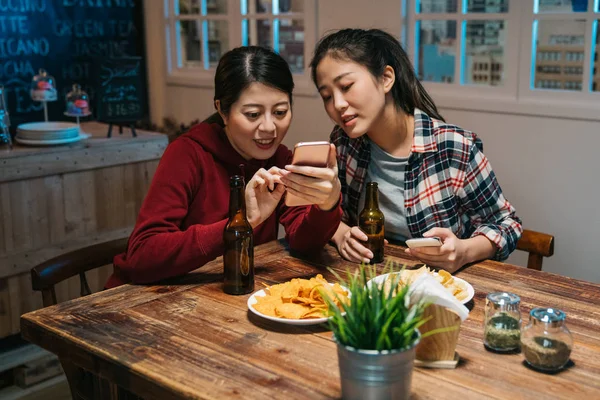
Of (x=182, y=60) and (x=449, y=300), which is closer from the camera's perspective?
(x=449, y=300)

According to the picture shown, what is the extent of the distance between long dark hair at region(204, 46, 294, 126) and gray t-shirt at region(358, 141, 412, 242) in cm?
41

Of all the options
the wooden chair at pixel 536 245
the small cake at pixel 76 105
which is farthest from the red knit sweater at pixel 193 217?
the small cake at pixel 76 105

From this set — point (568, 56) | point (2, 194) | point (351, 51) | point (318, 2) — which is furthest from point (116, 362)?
point (318, 2)

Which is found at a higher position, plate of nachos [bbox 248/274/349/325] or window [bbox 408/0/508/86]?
window [bbox 408/0/508/86]

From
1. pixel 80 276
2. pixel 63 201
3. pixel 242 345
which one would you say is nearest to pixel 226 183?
pixel 80 276

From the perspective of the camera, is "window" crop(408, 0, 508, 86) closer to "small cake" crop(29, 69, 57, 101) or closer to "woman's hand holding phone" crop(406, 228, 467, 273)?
"woman's hand holding phone" crop(406, 228, 467, 273)

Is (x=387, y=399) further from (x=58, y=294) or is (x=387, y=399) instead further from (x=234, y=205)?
(x=58, y=294)

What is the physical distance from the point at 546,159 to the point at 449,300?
190cm

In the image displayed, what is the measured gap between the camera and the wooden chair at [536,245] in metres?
2.09

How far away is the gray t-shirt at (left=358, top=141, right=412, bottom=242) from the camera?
2.22 m

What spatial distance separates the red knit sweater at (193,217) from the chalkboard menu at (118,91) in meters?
1.41

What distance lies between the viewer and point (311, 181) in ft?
5.86

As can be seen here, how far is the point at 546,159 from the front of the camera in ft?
9.91

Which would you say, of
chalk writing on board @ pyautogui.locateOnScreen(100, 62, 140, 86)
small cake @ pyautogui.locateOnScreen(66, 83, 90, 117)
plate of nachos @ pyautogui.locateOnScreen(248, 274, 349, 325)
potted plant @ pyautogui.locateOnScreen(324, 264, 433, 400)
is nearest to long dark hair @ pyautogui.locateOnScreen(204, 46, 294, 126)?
plate of nachos @ pyautogui.locateOnScreen(248, 274, 349, 325)
